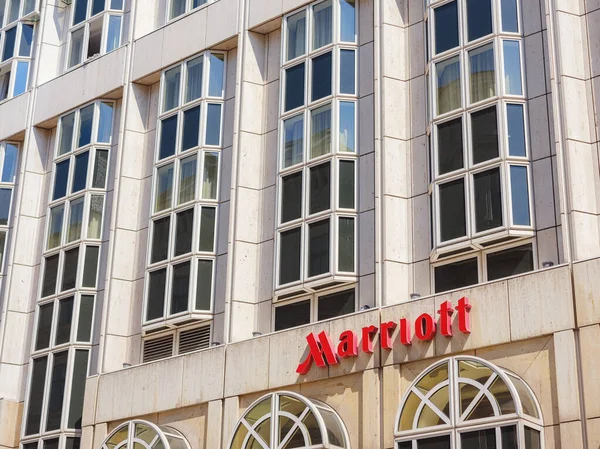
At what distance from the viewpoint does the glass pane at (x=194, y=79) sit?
3206cm

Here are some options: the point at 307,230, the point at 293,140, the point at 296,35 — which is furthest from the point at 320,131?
the point at 296,35

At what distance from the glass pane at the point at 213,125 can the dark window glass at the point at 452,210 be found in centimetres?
857

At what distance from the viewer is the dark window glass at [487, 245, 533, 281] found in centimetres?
2355

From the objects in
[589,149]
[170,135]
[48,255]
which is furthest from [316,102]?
[48,255]

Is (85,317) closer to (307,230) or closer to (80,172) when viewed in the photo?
(80,172)

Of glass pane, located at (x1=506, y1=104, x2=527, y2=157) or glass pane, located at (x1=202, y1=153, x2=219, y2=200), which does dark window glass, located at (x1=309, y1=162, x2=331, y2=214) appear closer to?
glass pane, located at (x1=202, y1=153, x2=219, y2=200)

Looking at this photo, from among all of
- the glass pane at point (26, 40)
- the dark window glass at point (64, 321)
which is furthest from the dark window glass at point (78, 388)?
the glass pane at point (26, 40)

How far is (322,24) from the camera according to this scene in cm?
2969

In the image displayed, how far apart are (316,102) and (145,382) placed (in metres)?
8.77

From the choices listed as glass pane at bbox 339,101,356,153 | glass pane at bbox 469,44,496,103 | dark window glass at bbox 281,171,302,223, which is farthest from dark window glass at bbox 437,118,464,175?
dark window glass at bbox 281,171,302,223

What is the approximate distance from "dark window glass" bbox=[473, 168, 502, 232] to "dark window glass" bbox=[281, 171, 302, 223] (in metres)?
5.45

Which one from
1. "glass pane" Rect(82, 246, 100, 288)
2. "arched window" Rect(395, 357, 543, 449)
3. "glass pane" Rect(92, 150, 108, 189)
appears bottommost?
"arched window" Rect(395, 357, 543, 449)

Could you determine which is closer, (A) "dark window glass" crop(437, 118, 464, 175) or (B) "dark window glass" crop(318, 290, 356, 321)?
(A) "dark window glass" crop(437, 118, 464, 175)

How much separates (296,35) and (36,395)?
13.3 m
